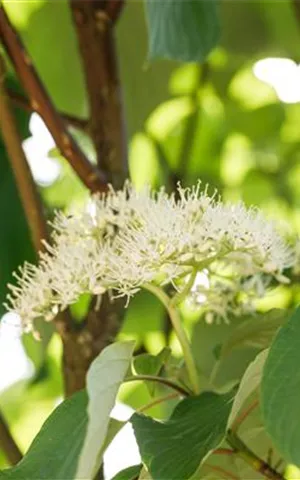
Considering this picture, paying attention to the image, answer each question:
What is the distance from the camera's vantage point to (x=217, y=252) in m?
0.53

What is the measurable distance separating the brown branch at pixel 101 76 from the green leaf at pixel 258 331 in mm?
178

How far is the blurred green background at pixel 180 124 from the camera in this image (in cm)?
98

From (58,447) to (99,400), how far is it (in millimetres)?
41

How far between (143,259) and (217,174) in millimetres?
621

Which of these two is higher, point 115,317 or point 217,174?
point 217,174

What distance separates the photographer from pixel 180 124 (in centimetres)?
110

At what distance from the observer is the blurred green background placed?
38.5 inches

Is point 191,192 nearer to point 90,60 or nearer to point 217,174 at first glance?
Result: point 90,60

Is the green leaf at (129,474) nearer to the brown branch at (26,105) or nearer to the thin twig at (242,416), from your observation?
the thin twig at (242,416)

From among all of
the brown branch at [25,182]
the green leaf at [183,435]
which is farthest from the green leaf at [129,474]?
the brown branch at [25,182]

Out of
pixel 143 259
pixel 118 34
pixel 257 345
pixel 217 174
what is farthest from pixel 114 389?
pixel 217 174

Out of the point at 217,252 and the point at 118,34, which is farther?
the point at 118,34

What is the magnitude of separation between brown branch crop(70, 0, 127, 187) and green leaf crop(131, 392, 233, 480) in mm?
285

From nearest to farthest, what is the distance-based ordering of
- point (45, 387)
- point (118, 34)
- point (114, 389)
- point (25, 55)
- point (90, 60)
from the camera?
point (114, 389)
point (25, 55)
point (90, 60)
point (118, 34)
point (45, 387)
